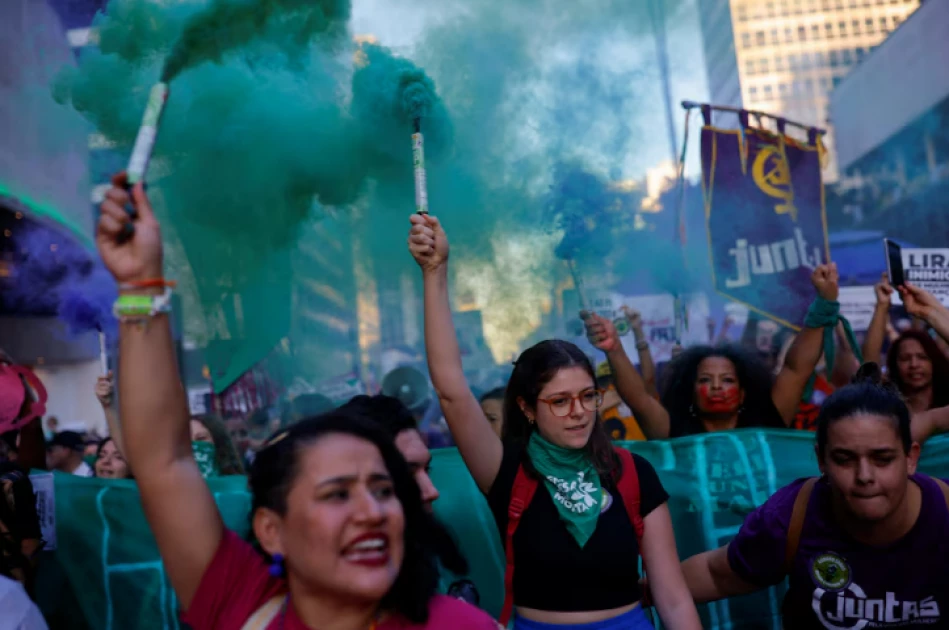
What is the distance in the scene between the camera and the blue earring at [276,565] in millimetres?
1501

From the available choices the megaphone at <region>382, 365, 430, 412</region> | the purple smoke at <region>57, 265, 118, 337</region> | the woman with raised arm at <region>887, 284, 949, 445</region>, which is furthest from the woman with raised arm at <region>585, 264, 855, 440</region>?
the megaphone at <region>382, 365, 430, 412</region>

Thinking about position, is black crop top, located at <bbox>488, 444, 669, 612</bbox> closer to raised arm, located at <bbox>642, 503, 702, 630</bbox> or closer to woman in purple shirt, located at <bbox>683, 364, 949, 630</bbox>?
raised arm, located at <bbox>642, 503, 702, 630</bbox>

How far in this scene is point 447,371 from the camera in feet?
7.45

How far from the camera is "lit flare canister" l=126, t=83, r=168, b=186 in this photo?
1431 mm

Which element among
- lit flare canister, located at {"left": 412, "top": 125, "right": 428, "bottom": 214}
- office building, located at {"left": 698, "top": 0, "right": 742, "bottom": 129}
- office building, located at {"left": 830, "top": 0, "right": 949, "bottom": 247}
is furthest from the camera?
office building, located at {"left": 830, "top": 0, "right": 949, "bottom": 247}

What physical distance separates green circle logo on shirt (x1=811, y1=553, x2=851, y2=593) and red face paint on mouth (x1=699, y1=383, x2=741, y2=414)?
145 cm

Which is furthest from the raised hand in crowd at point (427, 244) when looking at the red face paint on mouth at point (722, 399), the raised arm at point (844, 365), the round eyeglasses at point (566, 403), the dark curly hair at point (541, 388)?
the raised arm at point (844, 365)

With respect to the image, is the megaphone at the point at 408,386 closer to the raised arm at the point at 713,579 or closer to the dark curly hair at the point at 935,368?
the dark curly hair at the point at 935,368

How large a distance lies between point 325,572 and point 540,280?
21.5 ft

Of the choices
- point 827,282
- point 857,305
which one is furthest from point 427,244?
point 857,305

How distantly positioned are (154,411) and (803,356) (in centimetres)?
297

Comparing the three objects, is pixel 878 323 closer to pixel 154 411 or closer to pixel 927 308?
pixel 927 308

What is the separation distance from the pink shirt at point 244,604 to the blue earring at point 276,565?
0.04 meters

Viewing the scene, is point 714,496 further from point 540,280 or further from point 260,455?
point 540,280
